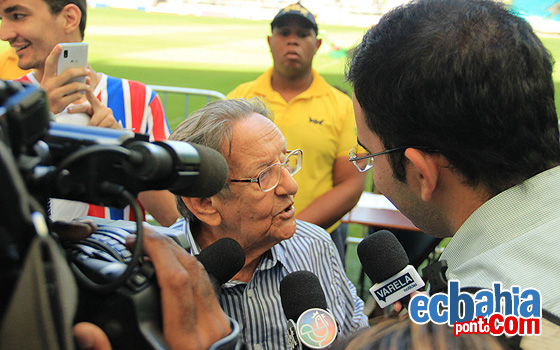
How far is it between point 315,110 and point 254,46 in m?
23.2

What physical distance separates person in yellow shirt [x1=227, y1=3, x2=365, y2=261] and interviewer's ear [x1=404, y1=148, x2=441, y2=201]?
206 centimetres

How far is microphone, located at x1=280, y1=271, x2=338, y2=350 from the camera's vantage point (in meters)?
1.41

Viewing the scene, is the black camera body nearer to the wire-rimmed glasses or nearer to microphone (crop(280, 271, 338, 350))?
microphone (crop(280, 271, 338, 350))

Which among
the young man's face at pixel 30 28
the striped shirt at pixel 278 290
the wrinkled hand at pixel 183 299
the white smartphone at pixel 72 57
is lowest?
the striped shirt at pixel 278 290

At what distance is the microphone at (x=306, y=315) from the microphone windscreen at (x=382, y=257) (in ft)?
0.53

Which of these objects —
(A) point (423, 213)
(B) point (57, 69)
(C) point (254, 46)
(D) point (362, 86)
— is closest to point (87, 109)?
(B) point (57, 69)

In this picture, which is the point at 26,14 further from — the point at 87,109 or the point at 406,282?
the point at 406,282

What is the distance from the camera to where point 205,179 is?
97cm

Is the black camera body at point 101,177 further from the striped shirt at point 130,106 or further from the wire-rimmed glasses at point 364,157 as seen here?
the striped shirt at point 130,106

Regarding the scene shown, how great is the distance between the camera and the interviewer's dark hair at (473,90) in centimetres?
137

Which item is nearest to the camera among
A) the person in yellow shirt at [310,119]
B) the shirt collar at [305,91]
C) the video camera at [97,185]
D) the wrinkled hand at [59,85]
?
the video camera at [97,185]

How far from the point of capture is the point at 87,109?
2.39m

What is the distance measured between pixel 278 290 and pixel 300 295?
0.63 metres

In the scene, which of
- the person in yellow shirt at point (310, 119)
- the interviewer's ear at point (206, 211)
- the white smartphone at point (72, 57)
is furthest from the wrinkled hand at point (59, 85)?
the person in yellow shirt at point (310, 119)
